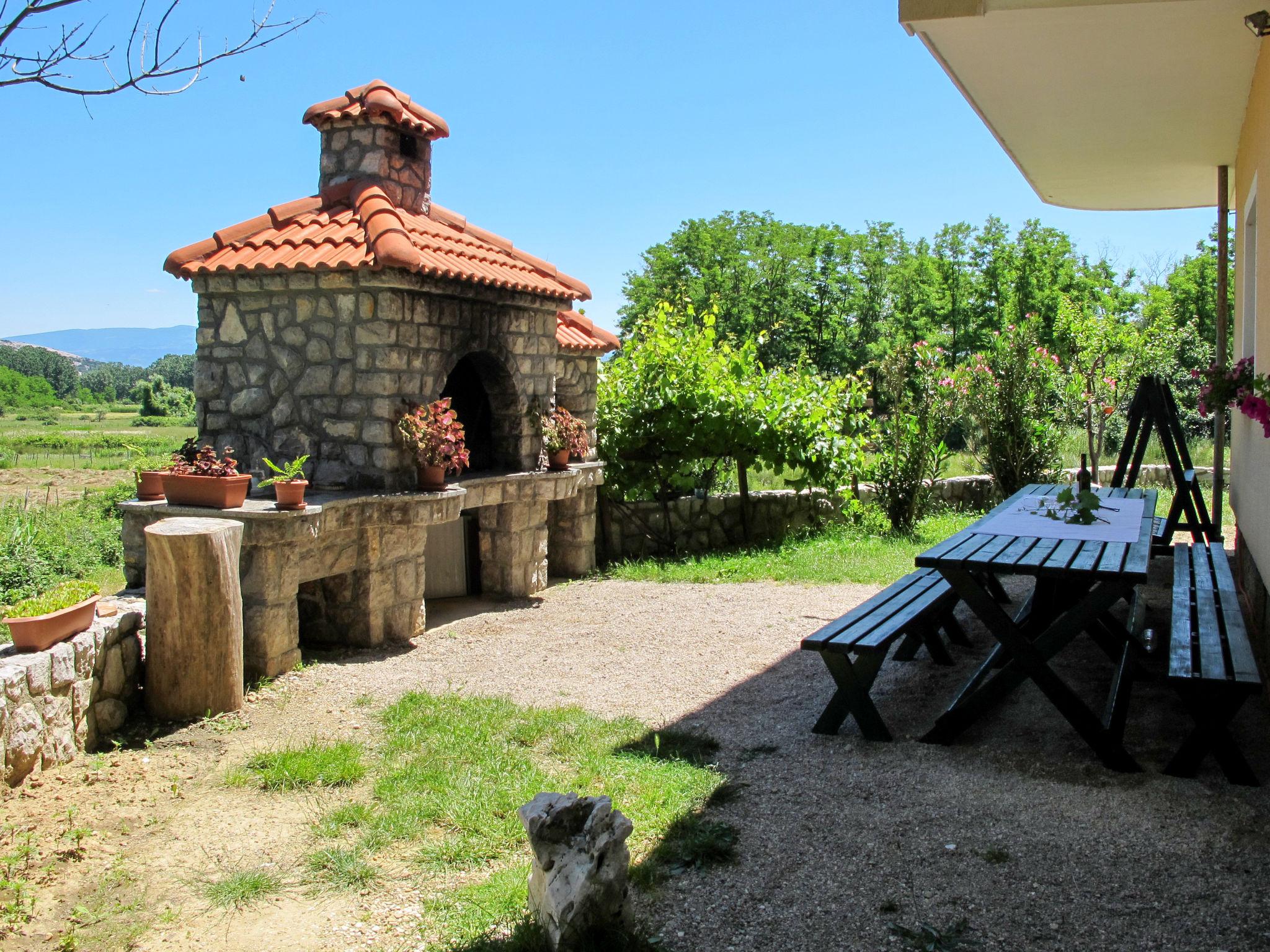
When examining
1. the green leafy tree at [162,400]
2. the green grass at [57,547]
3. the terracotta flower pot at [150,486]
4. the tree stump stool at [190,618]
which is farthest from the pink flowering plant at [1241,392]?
the green leafy tree at [162,400]

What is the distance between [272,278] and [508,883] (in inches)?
192

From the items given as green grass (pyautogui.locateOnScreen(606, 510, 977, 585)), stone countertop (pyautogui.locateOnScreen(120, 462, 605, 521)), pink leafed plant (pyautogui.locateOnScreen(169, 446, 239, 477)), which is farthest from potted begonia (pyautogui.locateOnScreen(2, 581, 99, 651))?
green grass (pyautogui.locateOnScreen(606, 510, 977, 585))

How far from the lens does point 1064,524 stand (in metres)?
5.41

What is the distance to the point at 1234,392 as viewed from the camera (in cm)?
468

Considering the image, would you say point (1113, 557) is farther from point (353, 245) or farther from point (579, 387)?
point (579, 387)

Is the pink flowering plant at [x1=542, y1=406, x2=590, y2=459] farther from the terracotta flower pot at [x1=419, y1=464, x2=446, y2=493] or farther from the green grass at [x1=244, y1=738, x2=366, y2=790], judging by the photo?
the green grass at [x1=244, y1=738, x2=366, y2=790]

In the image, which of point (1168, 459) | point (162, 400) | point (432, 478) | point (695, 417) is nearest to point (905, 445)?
point (695, 417)

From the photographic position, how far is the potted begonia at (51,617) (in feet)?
14.5

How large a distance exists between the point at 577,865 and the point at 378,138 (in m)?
6.35

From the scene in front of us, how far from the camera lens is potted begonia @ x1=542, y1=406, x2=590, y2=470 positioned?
8.40 metres

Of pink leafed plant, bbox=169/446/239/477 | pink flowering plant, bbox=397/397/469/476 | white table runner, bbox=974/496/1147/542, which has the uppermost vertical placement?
pink flowering plant, bbox=397/397/469/476

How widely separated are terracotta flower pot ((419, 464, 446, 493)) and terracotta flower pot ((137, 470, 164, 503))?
5.44ft

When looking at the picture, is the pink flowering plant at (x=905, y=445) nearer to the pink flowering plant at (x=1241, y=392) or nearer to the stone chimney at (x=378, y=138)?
the pink flowering plant at (x=1241, y=392)

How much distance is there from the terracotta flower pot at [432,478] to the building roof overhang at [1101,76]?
13.4 ft
